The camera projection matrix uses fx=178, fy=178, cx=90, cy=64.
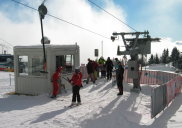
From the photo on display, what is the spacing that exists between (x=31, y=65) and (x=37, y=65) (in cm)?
37

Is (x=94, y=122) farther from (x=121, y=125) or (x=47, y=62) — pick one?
(x=47, y=62)

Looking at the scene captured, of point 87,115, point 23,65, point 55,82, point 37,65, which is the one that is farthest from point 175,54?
point 87,115

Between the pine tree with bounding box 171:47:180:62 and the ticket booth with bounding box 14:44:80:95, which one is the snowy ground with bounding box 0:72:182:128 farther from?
the pine tree with bounding box 171:47:180:62

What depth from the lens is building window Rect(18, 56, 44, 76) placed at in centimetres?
944

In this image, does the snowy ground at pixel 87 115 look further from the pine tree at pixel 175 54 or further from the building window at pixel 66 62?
the pine tree at pixel 175 54

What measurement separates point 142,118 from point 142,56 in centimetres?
475

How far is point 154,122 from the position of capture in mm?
5391

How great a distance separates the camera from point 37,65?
9.55m

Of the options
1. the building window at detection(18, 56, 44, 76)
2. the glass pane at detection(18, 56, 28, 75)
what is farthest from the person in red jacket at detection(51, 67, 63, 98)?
the glass pane at detection(18, 56, 28, 75)

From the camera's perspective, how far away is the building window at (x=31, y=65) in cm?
944

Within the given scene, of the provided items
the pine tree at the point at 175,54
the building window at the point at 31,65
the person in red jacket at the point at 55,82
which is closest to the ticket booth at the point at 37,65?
the building window at the point at 31,65

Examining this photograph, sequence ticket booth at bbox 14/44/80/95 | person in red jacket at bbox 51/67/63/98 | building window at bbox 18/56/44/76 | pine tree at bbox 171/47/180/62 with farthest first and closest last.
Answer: pine tree at bbox 171/47/180/62
building window at bbox 18/56/44/76
ticket booth at bbox 14/44/80/95
person in red jacket at bbox 51/67/63/98

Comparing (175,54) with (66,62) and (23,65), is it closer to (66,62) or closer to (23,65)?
(66,62)

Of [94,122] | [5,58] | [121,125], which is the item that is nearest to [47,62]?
[94,122]
